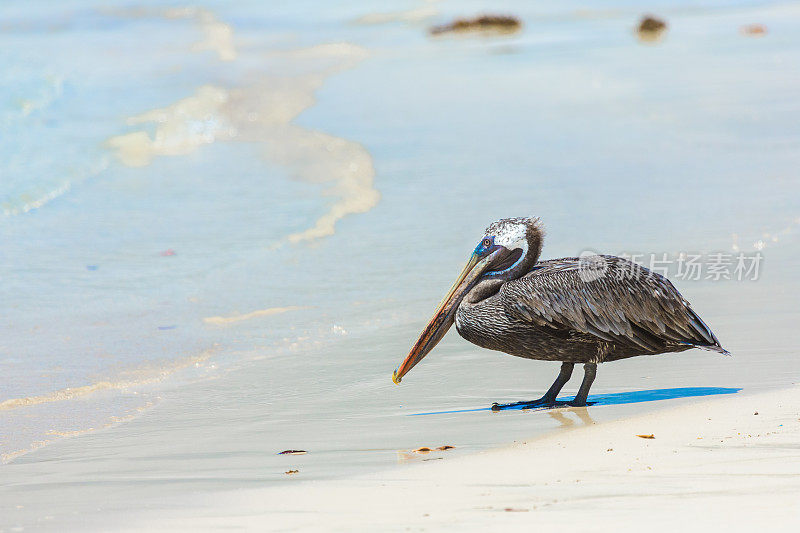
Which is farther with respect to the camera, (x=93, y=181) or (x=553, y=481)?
(x=93, y=181)

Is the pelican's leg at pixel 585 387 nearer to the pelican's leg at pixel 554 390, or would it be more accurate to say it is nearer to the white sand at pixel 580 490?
the pelican's leg at pixel 554 390

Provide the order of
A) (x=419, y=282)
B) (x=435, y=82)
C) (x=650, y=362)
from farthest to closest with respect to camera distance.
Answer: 1. (x=435, y=82)
2. (x=419, y=282)
3. (x=650, y=362)

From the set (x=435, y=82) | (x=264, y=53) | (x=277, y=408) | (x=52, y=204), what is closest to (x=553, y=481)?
(x=277, y=408)

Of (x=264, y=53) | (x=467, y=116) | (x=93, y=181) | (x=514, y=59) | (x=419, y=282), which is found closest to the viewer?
(x=419, y=282)

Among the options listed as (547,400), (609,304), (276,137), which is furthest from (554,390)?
(276,137)

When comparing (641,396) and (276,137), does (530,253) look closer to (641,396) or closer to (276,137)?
(641,396)

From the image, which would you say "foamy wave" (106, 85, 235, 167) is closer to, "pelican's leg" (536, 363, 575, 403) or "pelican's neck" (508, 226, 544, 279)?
"pelican's neck" (508, 226, 544, 279)

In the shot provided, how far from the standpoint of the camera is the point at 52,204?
11844 mm

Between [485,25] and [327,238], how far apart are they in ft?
73.3

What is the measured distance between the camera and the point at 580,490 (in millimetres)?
3746

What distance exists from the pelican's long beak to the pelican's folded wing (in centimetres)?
25

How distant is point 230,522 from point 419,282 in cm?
476

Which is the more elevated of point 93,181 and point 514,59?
point 514,59

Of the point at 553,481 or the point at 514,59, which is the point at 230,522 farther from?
the point at 514,59
